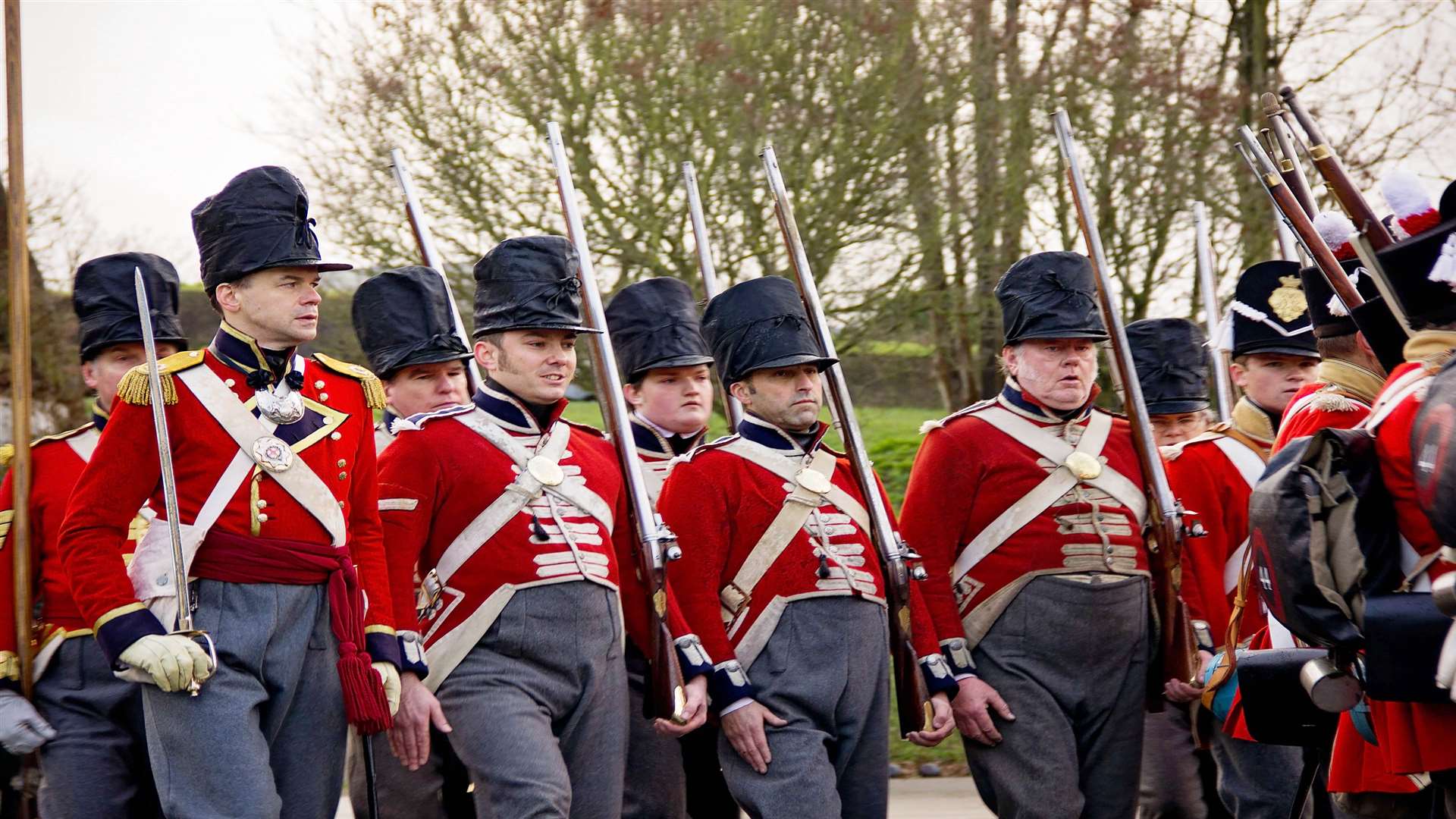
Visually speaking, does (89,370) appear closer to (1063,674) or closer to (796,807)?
(796,807)

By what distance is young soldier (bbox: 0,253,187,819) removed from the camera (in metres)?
Answer: 5.11

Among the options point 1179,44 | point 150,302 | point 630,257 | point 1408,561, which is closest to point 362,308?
point 150,302

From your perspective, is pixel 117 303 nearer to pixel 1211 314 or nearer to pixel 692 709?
pixel 692 709

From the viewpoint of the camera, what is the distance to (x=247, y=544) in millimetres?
4520

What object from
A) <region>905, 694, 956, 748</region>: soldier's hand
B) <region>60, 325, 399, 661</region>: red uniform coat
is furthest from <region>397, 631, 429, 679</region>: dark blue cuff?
<region>905, 694, 956, 748</region>: soldier's hand

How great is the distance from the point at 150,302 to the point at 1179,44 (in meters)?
9.28

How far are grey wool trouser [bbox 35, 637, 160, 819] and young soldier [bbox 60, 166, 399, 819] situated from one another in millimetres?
725

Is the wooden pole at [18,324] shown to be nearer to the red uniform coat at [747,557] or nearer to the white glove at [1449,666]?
the red uniform coat at [747,557]

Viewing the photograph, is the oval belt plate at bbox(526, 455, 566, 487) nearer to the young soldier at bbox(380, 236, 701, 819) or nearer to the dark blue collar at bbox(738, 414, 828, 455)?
the young soldier at bbox(380, 236, 701, 819)

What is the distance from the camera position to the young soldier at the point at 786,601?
214 inches

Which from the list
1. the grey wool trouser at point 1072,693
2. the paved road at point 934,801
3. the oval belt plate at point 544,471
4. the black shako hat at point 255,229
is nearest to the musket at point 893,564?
the grey wool trouser at point 1072,693

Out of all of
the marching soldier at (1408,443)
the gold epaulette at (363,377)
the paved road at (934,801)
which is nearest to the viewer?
the marching soldier at (1408,443)

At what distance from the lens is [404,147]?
11906 millimetres

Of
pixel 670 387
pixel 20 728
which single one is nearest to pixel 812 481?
pixel 670 387
